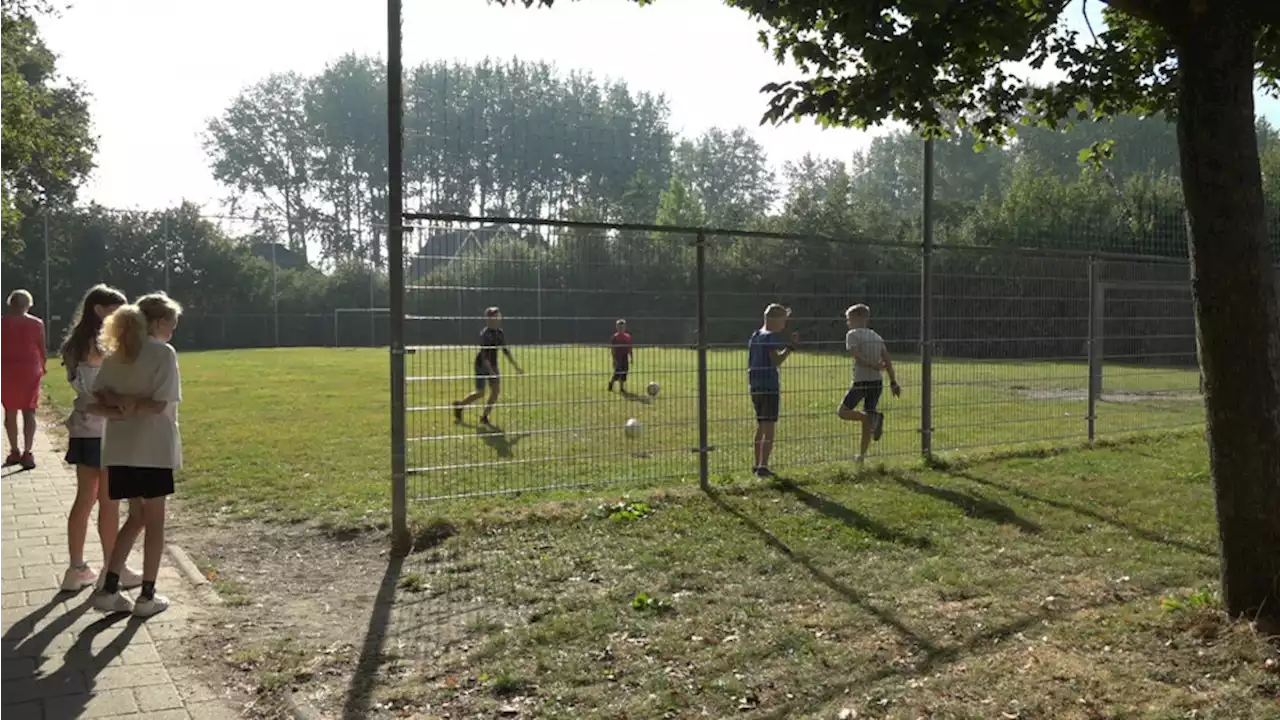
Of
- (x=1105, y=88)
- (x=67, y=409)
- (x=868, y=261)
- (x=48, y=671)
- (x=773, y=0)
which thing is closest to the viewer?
(x=48, y=671)

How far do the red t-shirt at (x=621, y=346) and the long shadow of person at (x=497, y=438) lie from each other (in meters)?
0.99

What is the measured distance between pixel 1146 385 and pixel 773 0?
9.48m

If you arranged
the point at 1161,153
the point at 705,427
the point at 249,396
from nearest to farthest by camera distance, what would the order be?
1. the point at 705,427
2. the point at 249,396
3. the point at 1161,153

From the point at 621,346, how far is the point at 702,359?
728 millimetres

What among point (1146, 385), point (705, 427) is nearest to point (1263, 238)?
point (705, 427)

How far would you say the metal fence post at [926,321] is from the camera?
32.7 ft

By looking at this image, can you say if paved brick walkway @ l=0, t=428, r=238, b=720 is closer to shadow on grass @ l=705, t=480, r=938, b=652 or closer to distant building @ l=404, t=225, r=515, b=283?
distant building @ l=404, t=225, r=515, b=283

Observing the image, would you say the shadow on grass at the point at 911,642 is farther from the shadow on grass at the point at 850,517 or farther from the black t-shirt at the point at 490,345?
the black t-shirt at the point at 490,345

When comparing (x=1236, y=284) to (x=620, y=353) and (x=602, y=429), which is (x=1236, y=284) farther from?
(x=602, y=429)

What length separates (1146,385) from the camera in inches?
491

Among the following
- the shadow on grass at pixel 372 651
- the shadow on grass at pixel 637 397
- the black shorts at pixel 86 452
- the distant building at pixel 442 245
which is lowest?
the shadow on grass at pixel 372 651

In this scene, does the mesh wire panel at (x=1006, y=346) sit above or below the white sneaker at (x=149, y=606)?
above

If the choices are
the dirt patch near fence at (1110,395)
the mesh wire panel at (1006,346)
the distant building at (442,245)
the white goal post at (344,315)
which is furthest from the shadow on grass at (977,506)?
the white goal post at (344,315)

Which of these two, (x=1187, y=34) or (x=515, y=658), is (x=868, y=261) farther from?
(x=515, y=658)
